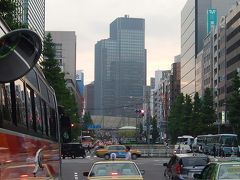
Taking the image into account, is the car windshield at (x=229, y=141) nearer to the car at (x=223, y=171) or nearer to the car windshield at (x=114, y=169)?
the car windshield at (x=114, y=169)

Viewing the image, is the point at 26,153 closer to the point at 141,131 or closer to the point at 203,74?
the point at 203,74

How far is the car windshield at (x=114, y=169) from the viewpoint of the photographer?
54.0 feet

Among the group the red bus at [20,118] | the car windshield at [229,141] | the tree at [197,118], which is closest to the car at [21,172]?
the red bus at [20,118]

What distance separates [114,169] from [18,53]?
1200 centimetres

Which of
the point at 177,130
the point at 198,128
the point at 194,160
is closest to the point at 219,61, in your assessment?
the point at 177,130

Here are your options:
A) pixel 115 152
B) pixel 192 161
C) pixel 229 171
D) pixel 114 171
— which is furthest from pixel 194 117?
pixel 229 171

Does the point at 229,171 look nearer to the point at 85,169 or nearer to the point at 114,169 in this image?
the point at 114,169

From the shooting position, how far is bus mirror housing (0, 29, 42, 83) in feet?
15.9

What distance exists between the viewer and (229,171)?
14273 mm

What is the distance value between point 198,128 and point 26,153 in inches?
3899

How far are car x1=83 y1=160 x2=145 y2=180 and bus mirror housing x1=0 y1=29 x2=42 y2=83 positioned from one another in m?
11.1

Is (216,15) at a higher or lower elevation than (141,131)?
higher

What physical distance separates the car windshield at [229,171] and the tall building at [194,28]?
145 m

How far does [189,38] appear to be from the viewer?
176 m
